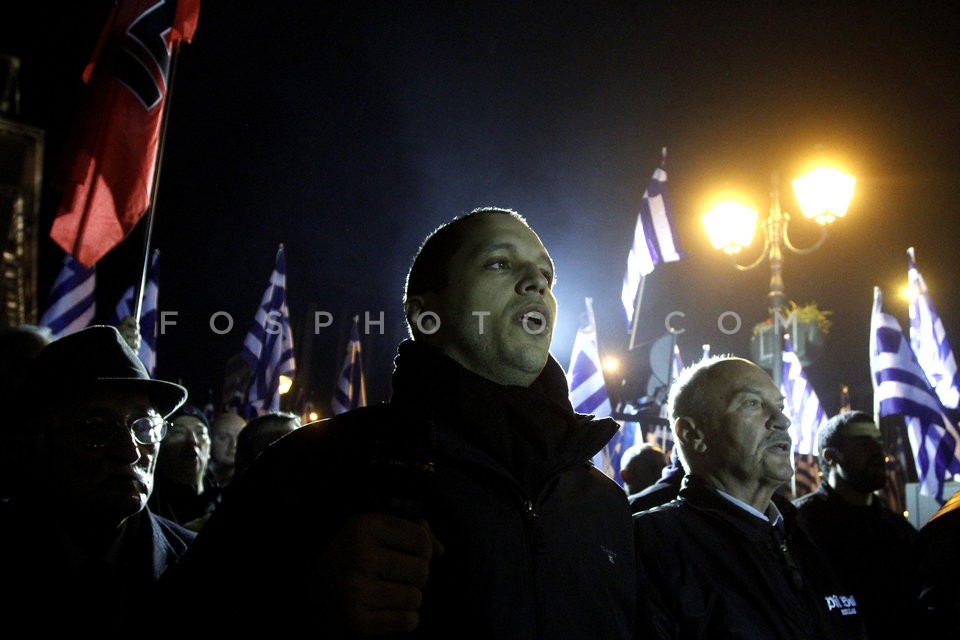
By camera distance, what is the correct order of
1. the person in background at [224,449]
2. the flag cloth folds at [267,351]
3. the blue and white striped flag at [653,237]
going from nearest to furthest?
the person in background at [224,449], the blue and white striped flag at [653,237], the flag cloth folds at [267,351]

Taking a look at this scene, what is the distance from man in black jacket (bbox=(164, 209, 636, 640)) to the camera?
140 centimetres

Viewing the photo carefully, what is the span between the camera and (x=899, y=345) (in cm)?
898

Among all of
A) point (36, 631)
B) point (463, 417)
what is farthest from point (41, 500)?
point (463, 417)

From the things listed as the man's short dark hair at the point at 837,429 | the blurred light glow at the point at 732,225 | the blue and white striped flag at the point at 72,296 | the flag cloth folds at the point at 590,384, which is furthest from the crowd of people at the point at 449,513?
the blurred light glow at the point at 732,225

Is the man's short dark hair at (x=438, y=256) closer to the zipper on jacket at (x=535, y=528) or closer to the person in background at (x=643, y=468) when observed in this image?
the zipper on jacket at (x=535, y=528)

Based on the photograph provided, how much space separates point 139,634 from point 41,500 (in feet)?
4.72

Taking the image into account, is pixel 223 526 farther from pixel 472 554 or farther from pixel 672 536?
pixel 672 536

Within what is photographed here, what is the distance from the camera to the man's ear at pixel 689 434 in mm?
3664

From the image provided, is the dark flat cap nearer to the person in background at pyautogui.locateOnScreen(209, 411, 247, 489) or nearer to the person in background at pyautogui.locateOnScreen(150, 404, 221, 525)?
the person in background at pyautogui.locateOnScreen(150, 404, 221, 525)

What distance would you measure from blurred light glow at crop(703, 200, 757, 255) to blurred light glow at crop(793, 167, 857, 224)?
0.72m

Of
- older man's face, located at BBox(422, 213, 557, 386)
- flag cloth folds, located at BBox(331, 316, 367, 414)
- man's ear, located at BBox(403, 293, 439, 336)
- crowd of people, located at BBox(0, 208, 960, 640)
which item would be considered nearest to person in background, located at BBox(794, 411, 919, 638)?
crowd of people, located at BBox(0, 208, 960, 640)

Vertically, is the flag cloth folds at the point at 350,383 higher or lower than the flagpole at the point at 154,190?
lower

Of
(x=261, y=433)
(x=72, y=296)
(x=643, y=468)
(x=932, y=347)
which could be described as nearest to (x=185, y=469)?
(x=261, y=433)

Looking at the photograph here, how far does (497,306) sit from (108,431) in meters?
1.77
